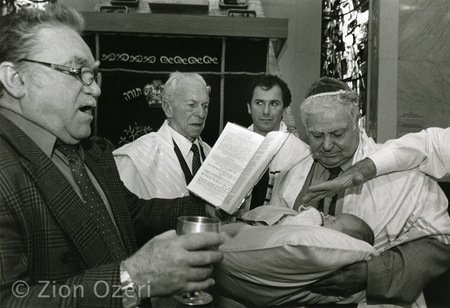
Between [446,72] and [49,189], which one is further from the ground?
[446,72]

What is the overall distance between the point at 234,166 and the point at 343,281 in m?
0.57

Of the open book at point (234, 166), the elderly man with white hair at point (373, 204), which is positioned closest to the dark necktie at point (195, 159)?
the elderly man with white hair at point (373, 204)

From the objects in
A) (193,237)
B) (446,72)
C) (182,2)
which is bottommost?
(193,237)

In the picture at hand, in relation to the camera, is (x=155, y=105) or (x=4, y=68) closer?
(x=4, y=68)

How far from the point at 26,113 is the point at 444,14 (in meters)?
3.80

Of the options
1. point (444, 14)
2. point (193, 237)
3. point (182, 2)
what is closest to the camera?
point (193, 237)

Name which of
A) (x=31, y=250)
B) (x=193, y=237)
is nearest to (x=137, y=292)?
(x=193, y=237)

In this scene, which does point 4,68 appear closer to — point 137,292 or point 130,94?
point 137,292

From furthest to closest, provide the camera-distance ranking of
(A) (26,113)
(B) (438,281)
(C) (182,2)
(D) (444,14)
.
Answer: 1. (C) (182,2)
2. (D) (444,14)
3. (B) (438,281)
4. (A) (26,113)

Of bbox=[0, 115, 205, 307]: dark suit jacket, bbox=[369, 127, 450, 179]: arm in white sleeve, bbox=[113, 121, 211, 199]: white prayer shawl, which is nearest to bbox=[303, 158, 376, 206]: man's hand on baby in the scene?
bbox=[369, 127, 450, 179]: arm in white sleeve

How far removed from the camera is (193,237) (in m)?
1.15

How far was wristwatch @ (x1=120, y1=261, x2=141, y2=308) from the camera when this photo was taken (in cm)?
119

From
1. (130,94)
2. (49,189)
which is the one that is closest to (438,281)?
(49,189)

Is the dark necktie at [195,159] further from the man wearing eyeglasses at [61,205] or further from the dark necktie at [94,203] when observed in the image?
the dark necktie at [94,203]
